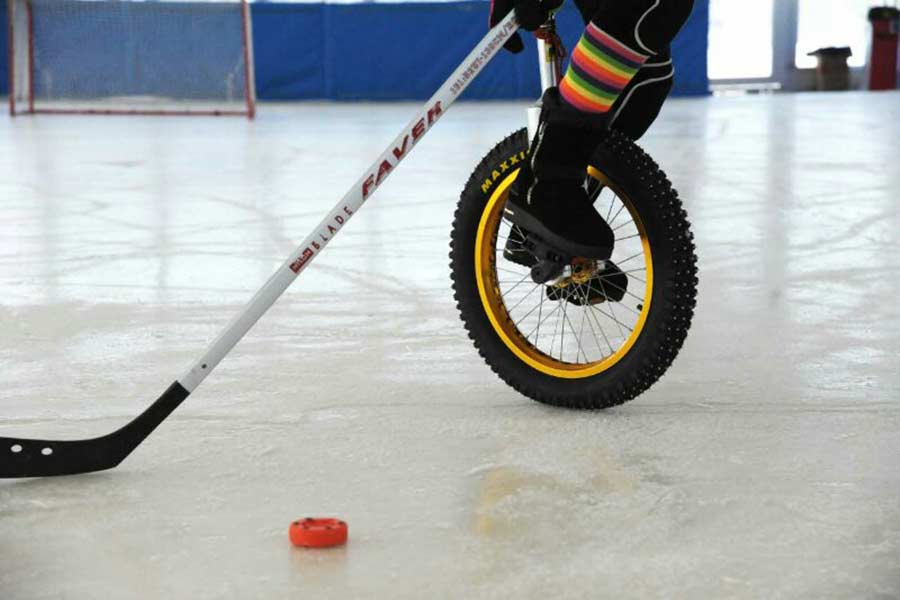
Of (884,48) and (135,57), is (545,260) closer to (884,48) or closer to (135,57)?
(135,57)

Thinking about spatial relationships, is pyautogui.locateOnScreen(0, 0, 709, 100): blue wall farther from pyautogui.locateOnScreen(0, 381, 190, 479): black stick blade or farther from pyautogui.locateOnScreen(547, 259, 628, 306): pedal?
pyautogui.locateOnScreen(0, 381, 190, 479): black stick blade

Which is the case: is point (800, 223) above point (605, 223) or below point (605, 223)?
below

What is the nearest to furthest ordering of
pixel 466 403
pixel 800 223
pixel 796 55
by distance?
pixel 466 403 → pixel 800 223 → pixel 796 55

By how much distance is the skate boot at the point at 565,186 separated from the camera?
2166 mm

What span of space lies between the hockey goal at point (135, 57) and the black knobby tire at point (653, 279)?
10.2 m

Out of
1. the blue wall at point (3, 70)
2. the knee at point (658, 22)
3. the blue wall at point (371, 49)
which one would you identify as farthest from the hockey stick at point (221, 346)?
the blue wall at point (3, 70)

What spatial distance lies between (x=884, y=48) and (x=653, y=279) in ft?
55.6

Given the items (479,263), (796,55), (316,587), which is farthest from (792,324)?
(796,55)

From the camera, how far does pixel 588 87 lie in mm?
2129

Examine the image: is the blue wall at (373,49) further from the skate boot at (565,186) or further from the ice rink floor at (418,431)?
the skate boot at (565,186)

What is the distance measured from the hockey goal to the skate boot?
10288mm

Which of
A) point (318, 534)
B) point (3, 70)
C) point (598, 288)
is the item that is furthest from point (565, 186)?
point (3, 70)

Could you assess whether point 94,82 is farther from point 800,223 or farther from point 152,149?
point 800,223

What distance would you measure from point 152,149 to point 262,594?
23.2ft
